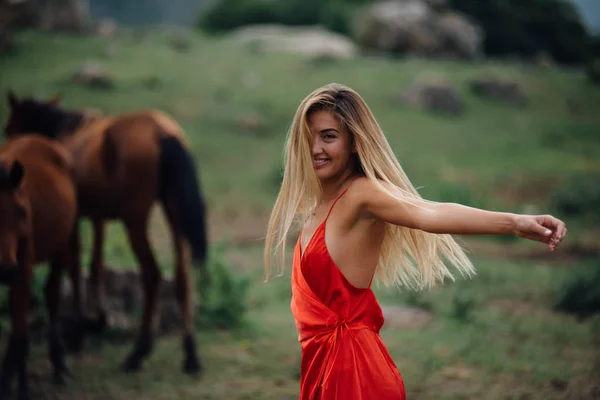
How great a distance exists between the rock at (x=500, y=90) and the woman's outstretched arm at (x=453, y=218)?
1717 cm

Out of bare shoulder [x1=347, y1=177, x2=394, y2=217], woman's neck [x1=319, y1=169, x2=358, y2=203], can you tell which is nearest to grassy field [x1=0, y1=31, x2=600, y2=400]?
woman's neck [x1=319, y1=169, x2=358, y2=203]

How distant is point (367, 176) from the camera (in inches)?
107

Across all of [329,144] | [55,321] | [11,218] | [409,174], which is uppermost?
[329,144]

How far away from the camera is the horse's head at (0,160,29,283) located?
4.59 m

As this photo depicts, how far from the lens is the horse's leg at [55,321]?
548 cm

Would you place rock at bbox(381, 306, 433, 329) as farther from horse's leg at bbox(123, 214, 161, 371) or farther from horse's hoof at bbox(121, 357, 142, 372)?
horse's hoof at bbox(121, 357, 142, 372)

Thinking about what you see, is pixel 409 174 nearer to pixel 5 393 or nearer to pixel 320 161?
pixel 5 393

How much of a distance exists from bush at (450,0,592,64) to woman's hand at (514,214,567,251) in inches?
1068

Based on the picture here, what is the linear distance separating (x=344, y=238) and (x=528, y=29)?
28.0 meters

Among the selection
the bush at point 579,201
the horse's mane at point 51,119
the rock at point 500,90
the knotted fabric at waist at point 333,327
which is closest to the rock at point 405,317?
the horse's mane at point 51,119

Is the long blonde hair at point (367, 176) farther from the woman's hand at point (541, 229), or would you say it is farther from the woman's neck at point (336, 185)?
the woman's hand at point (541, 229)

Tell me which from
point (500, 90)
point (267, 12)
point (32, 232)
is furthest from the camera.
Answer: point (267, 12)

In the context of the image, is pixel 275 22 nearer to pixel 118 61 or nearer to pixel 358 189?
pixel 118 61

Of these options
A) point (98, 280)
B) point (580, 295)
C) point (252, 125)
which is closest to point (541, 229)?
point (98, 280)
